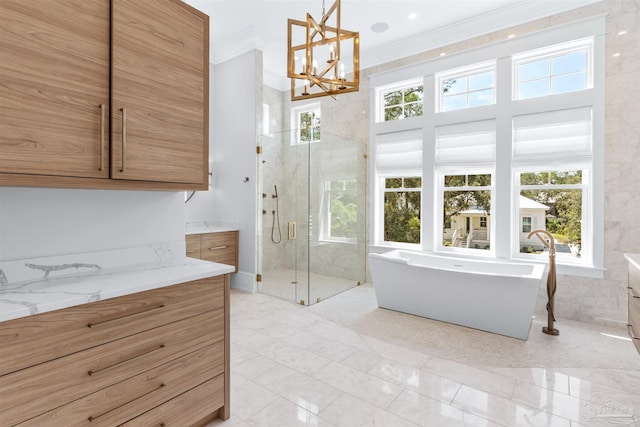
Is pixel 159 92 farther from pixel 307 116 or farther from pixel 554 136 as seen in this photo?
pixel 307 116

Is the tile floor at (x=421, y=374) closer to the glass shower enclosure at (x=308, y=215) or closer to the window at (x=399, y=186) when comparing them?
the glass shower enclosure at (x=308, y=215)

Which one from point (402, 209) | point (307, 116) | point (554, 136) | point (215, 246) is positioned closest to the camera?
point (554, 136)

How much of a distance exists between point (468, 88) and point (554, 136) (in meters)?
1.18

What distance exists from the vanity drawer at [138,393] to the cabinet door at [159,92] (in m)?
0.93

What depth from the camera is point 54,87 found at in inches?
50.4

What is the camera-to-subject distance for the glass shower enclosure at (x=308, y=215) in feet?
13.6

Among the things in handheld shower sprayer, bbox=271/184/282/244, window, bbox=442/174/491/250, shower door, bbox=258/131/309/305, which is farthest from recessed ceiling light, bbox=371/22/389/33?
handheld shower sprayer, bbox=271/184/282/244

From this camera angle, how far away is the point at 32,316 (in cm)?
114

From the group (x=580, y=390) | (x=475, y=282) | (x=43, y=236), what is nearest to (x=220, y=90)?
(x=43, y=236)

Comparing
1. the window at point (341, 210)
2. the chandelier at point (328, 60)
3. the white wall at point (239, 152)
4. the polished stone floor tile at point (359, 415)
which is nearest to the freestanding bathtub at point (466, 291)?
the window at point (341, 210)

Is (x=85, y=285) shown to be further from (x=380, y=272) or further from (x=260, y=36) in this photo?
(x=260, y=36)

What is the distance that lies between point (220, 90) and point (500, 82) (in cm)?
380

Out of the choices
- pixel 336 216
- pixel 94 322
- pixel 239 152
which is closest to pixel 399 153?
pixel 336 216

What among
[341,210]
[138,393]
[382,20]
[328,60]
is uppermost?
[382,20]
